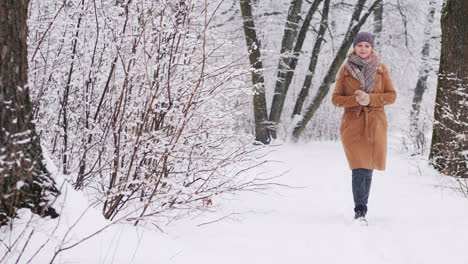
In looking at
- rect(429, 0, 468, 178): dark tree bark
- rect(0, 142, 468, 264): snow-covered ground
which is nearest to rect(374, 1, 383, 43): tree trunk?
rect(429, 0, 468, 178): dark tree bark

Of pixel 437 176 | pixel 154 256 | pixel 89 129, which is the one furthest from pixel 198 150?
pixel 437 176

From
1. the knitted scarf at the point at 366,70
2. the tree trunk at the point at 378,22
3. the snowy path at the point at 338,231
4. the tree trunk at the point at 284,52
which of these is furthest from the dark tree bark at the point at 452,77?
the tree trunk at the point at 378,22

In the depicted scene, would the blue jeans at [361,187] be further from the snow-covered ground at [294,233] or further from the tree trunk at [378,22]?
the tree trunk at [378,22]

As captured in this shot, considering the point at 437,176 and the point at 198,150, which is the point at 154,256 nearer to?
the point at 198,150

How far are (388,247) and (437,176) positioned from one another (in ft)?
11.1

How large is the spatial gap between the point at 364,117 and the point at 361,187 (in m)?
0.57

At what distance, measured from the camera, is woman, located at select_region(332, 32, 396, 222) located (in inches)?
163

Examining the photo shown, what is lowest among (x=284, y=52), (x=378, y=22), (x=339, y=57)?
(x=339, y=57)

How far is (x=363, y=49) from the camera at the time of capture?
13.8 feet

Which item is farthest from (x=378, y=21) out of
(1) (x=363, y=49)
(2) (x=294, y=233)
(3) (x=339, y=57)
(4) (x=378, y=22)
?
(2) (x=294, y=233)

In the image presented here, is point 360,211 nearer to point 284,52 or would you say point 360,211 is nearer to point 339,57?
point 284,52

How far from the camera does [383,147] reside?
4184 millimetres

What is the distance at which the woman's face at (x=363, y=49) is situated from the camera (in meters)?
4.20

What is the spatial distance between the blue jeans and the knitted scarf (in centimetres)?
67
